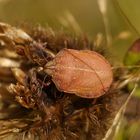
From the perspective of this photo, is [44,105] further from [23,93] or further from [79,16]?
[79,16]

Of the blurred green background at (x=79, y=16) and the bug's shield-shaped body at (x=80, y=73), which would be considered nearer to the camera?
the bug's shield-shaped body at (x=80, y=73)

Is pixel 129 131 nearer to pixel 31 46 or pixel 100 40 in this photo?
pixel 100 40

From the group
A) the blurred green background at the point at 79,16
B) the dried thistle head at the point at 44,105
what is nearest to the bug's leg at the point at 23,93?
the dried thistle head at the point at 44,105

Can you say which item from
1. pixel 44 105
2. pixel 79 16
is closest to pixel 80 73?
pixel 44 105

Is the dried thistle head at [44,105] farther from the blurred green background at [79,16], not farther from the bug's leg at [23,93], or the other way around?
the blurred green background at [79,16]

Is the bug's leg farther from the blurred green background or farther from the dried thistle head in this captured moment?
the blurred green background
